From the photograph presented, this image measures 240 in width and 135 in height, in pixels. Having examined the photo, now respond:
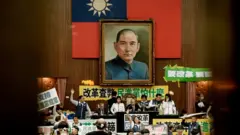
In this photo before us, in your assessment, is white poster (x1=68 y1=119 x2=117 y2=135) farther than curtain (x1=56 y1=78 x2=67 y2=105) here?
No

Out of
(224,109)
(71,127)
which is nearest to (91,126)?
(71,127)

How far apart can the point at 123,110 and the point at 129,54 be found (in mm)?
354

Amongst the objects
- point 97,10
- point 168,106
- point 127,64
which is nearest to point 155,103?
point 168,106

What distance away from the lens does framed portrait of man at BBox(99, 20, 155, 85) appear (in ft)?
9.75

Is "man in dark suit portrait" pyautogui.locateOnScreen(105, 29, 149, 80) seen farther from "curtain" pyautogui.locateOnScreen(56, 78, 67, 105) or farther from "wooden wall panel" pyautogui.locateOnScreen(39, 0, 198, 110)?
"curtain" pyautogui.locateOnScreen(56, 78, 67, 105)

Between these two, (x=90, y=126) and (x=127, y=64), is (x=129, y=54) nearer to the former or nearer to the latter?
(x=127, y=64)

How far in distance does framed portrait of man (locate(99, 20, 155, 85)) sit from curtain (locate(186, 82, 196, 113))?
0.23 metres

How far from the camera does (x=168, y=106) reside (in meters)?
2.97

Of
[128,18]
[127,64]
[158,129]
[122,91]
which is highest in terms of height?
[128,18]

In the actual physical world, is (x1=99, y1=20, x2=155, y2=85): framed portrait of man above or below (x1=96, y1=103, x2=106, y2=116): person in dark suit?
above

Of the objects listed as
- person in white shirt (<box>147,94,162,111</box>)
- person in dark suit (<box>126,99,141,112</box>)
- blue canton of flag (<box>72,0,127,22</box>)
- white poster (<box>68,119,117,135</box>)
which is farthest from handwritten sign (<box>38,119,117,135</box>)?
blue canton of flag (<box>72,0,127,22</box>)

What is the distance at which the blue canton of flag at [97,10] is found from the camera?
2.96m

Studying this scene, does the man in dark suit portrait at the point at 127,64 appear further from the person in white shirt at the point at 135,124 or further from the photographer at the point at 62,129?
the photographer at the point at 62,129

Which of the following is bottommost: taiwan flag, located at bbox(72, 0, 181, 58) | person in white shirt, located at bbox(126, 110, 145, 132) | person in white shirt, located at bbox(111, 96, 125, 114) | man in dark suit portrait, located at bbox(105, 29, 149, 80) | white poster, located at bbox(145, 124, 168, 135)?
white poster, located at bbox(145, 124, 168, 135)
